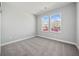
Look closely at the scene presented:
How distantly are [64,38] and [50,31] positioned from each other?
0.76m

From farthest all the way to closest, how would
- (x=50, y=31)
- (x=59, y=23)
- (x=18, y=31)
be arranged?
(x=18, y=31) < (x=50, y=31) < (x=59, y=23)

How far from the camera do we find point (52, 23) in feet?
8.32

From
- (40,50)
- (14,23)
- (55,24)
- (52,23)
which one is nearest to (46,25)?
(52,23)

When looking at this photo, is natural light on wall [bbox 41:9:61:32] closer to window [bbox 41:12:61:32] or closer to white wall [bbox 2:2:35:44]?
window [bbox 41:12:61:32]

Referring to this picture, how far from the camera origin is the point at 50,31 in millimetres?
2684

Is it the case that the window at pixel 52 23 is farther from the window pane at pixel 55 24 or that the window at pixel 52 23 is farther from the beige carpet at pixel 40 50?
the beige carpet at pixel 40 50

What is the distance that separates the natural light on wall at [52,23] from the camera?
97.1 inches

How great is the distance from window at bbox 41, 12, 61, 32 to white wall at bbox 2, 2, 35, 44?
0.84m

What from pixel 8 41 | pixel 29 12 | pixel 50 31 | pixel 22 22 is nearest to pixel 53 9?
pixel 50 31

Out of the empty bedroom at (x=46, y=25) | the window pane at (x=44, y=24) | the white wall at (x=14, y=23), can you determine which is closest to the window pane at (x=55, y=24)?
the empty bedroom at (x=46, y=25)

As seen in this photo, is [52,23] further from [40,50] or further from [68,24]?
[40,50]

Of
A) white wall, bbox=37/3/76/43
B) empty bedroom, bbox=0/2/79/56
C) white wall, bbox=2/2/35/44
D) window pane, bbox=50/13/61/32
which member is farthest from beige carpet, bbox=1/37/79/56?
window pane, bbox=50/13/61/32

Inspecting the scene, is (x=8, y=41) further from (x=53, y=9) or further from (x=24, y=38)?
(x=53, y=9)

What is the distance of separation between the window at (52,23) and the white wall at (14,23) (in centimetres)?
84
